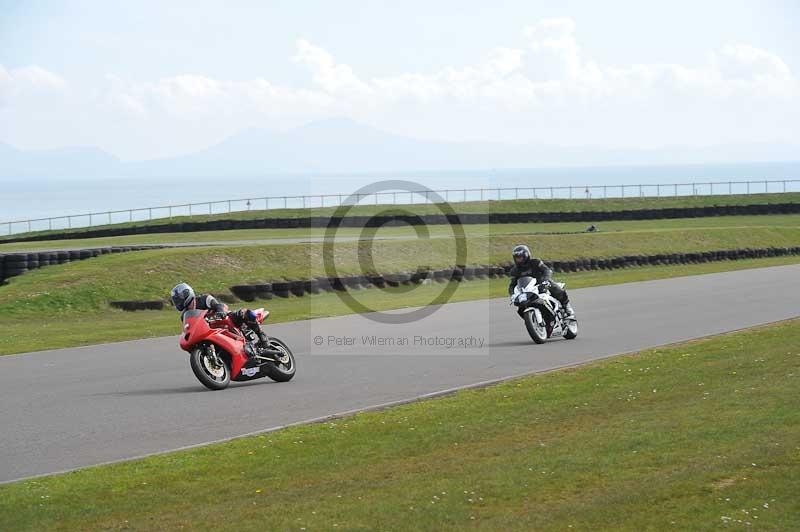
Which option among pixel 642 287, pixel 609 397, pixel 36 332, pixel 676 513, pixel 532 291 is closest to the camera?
pixel 676 513

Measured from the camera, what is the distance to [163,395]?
1394 cm

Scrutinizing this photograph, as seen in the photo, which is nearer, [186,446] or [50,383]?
[186,446]

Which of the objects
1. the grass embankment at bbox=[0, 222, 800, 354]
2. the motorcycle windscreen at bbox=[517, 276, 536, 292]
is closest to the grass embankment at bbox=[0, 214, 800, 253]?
the grass embankment at bbox=[0, 222, 800, 354]

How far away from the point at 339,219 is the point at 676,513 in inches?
2018

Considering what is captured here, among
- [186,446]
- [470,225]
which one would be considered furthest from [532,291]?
[470,225]

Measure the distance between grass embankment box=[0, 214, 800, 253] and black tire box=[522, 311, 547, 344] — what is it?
74.1ft

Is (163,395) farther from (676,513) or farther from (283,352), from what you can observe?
(676,513)

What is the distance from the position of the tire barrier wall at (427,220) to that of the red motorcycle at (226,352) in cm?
4081

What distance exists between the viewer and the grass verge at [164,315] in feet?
69.5

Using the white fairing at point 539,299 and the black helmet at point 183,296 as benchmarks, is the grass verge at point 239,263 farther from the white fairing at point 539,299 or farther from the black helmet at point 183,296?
the black helmet at point 183,296

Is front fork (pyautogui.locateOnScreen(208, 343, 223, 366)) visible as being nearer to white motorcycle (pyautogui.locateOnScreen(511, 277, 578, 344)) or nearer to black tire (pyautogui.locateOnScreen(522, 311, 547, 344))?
white motorcycle (pyautogui.locateOnScreen(511, 277, 578, 344))

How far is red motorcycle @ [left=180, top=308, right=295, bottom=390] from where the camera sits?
14.2 m

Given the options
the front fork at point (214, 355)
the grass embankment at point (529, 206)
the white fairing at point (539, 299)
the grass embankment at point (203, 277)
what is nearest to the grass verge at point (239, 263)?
the grass embankment at point (203, 277)

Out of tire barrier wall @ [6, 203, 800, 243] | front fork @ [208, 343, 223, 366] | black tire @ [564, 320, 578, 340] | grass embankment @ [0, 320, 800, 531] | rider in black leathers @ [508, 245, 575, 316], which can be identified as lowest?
grass embankment @ [0, 320, 800, 531]
